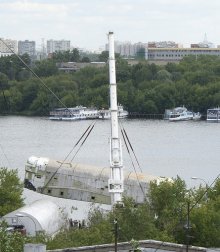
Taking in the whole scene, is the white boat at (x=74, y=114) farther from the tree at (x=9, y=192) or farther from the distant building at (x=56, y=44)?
the distant building at (x=56, y=44)

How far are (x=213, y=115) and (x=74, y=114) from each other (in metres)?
5.72

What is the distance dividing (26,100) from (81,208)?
104 ft

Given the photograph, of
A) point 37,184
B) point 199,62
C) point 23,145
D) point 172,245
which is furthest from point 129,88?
point 172,245

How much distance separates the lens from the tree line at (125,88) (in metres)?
47.8

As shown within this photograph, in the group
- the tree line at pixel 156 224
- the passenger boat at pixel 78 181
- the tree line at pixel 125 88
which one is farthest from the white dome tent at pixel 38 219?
the tree line at pixel 125 88

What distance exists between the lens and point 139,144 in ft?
100

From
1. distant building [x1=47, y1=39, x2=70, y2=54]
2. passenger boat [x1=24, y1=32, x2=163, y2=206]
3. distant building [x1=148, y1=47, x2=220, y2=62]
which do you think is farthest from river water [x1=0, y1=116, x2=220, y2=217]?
distant building [x1=47, y1=39, x2=70, y2=54]

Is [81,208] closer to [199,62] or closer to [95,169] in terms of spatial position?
[95,169]

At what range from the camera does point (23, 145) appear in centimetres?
3033

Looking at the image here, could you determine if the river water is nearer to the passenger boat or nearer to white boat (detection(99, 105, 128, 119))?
white boat (detection(99, 105, 128, 119))

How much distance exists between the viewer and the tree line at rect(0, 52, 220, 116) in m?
47.8

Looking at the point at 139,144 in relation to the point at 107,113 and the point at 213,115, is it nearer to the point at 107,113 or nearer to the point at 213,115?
the point at 213,115

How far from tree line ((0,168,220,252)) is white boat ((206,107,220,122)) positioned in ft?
101

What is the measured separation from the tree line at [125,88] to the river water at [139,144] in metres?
3.27
